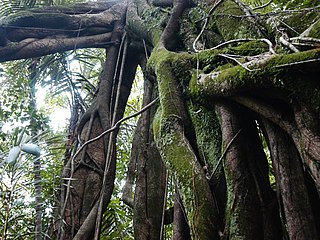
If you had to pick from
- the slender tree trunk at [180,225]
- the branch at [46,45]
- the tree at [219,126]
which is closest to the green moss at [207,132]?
the tree at [219,126]

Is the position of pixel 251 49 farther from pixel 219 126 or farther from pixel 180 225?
pixel 180 225

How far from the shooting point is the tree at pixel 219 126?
1.40m

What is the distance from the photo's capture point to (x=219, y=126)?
6.30ft

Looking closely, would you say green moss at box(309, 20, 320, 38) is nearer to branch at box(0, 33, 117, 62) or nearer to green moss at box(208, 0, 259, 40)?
green moss at box(208, 0, 259, 40)

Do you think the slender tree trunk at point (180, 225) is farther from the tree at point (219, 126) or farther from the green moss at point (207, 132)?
the green moss at point (207, 132)

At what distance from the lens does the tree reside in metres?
1.40

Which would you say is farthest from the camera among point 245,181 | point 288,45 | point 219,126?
point 219,126

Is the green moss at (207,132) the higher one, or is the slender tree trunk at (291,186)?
the green moss at (207,132)

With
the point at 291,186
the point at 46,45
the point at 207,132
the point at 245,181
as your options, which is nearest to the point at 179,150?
the point at 207,132

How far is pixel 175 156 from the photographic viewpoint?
176 cm

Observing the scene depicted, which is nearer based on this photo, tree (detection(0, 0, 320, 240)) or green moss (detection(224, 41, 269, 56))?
tree (detection(0, 0, 320, 240))

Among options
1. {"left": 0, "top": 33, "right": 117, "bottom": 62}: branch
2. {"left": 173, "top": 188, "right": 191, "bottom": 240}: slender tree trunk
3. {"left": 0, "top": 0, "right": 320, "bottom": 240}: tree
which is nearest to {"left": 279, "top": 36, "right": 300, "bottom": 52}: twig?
{"left": 0, "top": 0, "right": 320, "bottom": 240}: tree

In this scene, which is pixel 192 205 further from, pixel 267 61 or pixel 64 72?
pixel 64 72

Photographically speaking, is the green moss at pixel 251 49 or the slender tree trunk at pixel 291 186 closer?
the slender tree trunk at pixel 291 186
